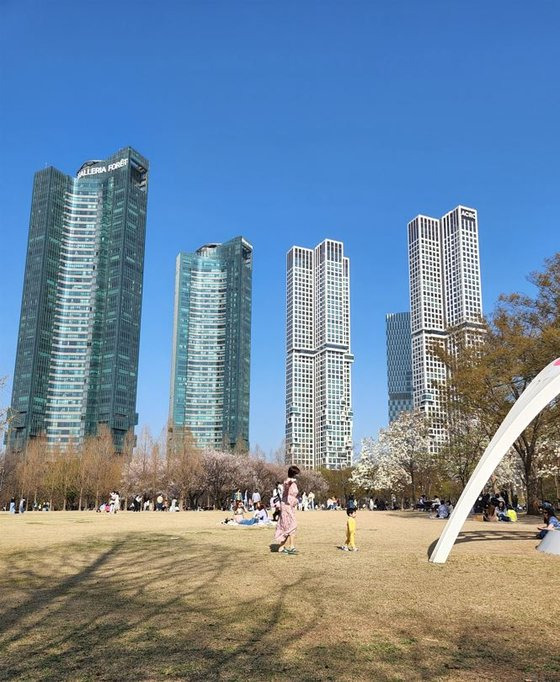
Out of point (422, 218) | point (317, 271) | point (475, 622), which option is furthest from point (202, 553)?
point (317, 271)

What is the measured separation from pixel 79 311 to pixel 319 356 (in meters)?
78.5

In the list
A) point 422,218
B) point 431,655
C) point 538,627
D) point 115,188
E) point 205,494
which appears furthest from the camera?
point 422,218

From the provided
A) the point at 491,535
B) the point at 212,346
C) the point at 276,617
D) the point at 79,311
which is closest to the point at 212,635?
the point at 276,617

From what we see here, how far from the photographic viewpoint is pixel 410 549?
13.1 m

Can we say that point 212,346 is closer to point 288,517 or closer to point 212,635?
point 288,517

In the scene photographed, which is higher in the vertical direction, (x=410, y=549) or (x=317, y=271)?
(x=317, y=271)

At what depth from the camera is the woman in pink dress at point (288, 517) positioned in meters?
12.1

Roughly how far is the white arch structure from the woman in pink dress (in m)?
2.93

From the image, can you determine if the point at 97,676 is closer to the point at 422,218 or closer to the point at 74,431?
the point at 74,431

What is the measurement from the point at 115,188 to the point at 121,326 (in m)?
32.8

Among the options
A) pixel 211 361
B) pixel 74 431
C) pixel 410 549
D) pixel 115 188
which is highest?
pixel 115 188

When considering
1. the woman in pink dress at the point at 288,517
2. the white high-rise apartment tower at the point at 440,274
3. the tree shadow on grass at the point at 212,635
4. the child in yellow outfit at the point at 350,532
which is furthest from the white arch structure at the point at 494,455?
the white high-rise apartment tower at the point at 440,274

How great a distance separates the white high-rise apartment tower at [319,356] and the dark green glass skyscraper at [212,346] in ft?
65.6

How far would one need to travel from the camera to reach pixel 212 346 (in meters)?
154
